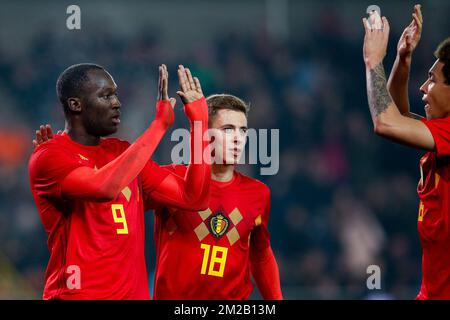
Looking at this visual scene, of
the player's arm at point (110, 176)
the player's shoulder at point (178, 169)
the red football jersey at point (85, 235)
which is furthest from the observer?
the player's shoulder at point (178, 169)

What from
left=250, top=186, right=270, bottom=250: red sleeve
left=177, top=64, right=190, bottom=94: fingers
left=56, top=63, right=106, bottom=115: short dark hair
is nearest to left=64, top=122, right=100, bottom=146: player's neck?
left=56, top=63, right=106, bottom=115: short dark hair

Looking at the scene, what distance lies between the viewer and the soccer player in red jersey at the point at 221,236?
5.38 m

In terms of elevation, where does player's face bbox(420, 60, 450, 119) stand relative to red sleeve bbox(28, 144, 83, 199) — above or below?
above

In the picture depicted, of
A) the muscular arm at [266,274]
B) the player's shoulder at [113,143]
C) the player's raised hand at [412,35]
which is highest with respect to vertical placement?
the player's raised hand at [412,35]

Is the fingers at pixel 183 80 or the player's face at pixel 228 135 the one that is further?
the player's face at pixel 228 135

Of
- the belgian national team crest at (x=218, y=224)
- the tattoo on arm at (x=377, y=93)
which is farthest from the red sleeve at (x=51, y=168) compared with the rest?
the tattoo on arm at (x=377, y=93)

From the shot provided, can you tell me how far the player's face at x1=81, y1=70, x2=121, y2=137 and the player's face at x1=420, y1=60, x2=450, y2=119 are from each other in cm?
178

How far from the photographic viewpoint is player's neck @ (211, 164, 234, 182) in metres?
5.66

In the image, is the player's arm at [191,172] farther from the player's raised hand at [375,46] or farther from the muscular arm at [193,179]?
the player's raised hand at [375,46]

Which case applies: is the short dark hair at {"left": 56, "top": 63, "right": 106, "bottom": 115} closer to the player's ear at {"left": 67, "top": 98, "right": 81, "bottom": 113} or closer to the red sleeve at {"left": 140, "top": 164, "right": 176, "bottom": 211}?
the player's ear at {"left": 67, "top": 98, "right": 81, "bottom": 113}

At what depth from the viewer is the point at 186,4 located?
12758mm

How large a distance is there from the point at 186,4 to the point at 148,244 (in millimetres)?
4335
